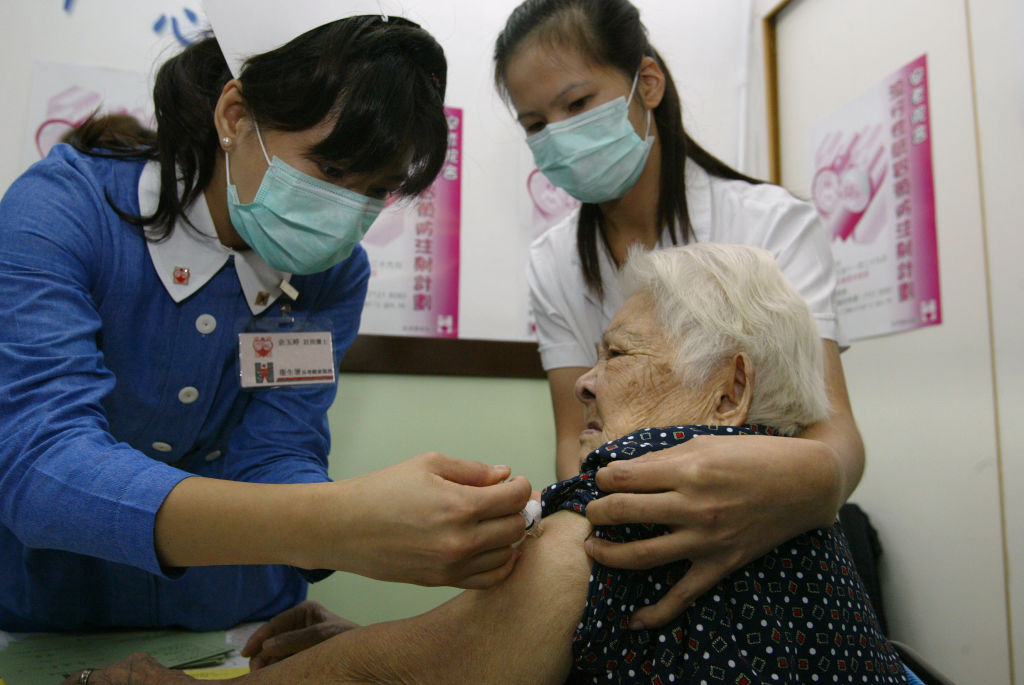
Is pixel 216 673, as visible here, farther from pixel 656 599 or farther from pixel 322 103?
pixel 322 103

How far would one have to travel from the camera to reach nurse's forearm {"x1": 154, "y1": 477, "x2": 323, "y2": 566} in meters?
0.86

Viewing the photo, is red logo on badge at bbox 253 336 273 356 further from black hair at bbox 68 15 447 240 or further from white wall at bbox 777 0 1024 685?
white wall at bbox 777 0 1024 685

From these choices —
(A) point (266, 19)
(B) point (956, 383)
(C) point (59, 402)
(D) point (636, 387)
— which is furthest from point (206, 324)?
(B) point (956, 383)

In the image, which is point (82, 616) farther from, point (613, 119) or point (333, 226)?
point (613, 119)

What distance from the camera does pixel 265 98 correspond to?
1.17 m

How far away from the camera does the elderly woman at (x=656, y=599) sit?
0.87 m

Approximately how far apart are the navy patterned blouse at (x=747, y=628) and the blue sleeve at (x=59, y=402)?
22.1 inches

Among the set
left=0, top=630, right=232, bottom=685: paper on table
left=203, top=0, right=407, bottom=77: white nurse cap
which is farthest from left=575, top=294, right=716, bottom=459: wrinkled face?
left=0, top=630, right=232, bottom=685: paper on table

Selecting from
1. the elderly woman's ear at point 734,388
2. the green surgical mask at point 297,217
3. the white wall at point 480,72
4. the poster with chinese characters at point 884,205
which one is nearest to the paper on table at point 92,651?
the green surgical mask at point 297,217

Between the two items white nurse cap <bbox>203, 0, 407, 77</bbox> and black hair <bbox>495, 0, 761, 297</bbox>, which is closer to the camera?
white nurse cap <bbox>203, 0, 407, 77</bbox>

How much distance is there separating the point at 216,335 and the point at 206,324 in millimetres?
31

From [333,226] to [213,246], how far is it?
252mm

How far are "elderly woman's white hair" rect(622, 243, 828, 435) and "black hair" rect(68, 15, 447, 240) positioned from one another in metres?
0.48

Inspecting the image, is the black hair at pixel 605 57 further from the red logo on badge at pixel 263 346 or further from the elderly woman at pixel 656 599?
the red logo on badge at pixel 263 346
